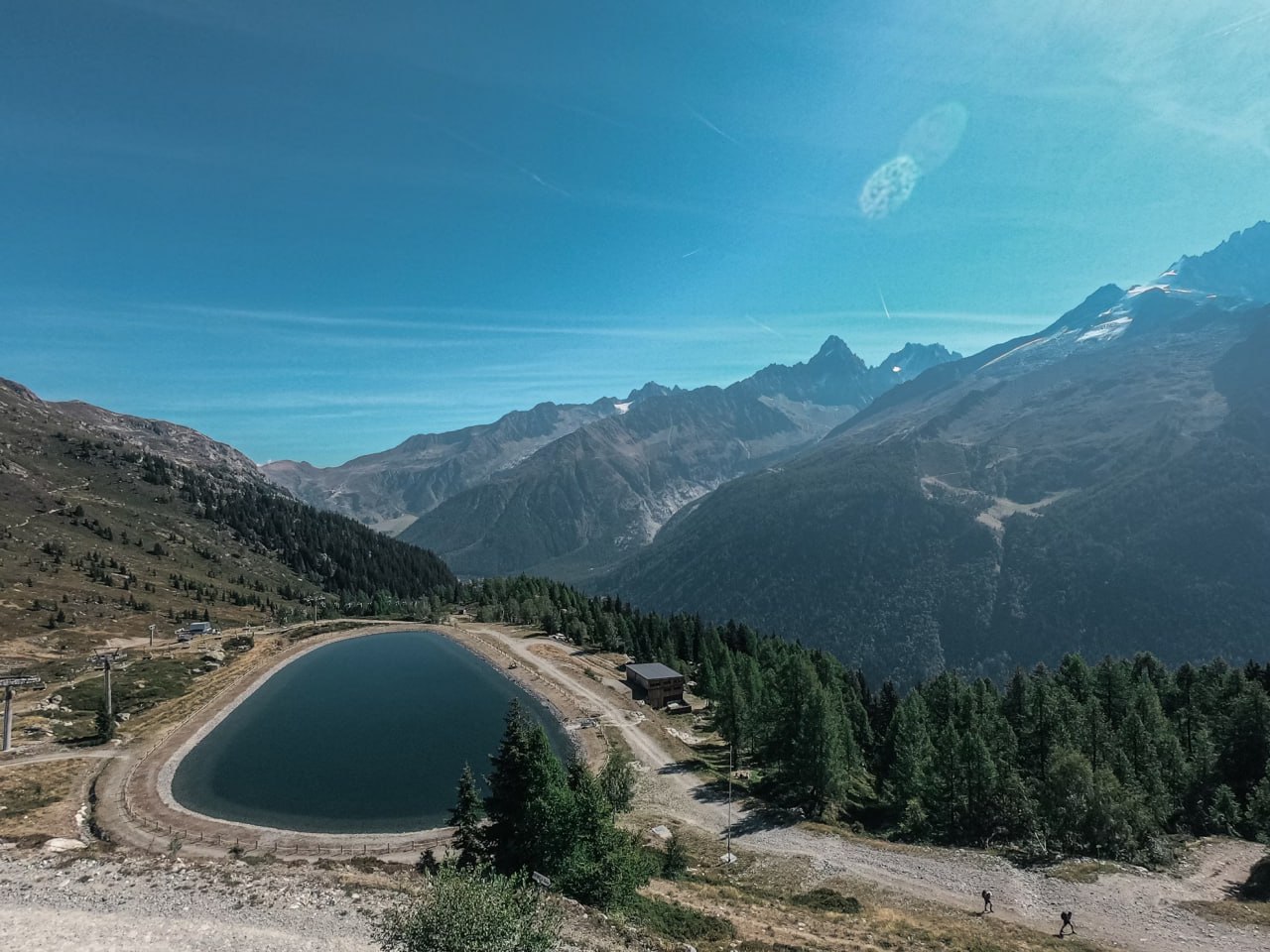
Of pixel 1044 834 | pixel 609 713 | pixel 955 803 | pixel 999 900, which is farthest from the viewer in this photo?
pixel 609 713

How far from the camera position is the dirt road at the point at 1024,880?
40250 millimetres

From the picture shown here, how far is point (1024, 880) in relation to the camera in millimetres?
48969

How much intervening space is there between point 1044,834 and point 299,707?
368 feet

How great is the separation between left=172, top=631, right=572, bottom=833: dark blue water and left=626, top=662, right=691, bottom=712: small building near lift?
18057mm

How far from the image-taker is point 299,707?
112m

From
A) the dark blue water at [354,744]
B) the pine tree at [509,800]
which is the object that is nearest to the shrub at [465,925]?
the pine tree at [509,800]

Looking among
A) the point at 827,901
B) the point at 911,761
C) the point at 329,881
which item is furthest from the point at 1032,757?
the point at 329,881

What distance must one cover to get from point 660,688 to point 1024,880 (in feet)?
222

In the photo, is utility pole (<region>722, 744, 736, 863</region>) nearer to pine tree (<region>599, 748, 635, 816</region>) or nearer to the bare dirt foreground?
the bare dirt foreground

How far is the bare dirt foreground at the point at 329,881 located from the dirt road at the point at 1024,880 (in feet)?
0.43

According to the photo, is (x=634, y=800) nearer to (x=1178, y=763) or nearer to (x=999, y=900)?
(x=999, y=900)

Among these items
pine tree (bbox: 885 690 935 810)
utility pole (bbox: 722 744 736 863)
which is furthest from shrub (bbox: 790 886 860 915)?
pine tree (bbox: 885 690 935 810)

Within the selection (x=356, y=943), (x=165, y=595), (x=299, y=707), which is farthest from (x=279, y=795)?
(x=165, y=595)

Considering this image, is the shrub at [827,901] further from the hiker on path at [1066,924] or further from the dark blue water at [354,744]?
the dark blue water at [354,744]
